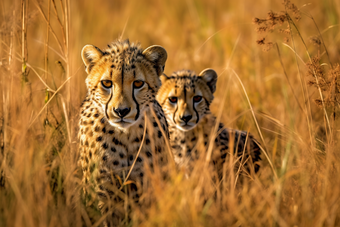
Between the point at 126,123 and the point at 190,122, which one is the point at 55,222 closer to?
the point at 126,123

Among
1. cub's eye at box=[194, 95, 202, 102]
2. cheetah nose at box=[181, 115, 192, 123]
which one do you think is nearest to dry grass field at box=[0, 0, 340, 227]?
cheetah nose at box=[181, 115, 192, 123]

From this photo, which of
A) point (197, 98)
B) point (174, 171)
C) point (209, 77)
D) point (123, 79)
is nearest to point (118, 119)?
point (123, 79)

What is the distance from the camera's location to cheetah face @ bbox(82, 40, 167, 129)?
8.38 ft

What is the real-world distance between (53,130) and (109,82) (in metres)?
0.60

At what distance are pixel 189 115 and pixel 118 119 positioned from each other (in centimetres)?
109

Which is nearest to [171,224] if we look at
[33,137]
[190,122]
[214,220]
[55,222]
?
[214,220]

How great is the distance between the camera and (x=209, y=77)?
3.89 meters

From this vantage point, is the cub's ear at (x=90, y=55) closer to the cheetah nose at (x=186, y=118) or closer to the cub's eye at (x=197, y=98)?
the cheetah nose at (x=186, y=118)

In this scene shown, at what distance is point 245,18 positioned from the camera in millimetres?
7602

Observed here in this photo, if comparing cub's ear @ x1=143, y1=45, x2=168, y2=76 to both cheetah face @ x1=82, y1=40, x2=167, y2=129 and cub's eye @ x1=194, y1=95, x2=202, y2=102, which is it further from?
cub's eye @ x1=194, y1=95, x2=202, y2=102

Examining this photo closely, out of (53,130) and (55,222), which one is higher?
(53,130)

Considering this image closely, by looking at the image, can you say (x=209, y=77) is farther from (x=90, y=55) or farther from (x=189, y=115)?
(x=90, y=55)

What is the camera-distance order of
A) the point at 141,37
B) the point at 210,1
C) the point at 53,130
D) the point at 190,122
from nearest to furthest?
the point at 53,130
the point at 190,122
the point at 141,37
the point at 210,1

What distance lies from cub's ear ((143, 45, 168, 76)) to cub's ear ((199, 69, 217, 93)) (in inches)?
41.3
